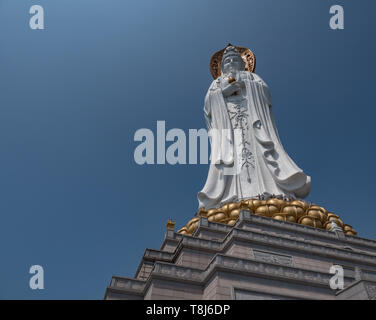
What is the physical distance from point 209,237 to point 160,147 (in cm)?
512

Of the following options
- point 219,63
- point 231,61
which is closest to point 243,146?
point 231,61

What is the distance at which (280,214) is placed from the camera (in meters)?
15.3

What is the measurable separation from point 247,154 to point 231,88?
17.0 ft

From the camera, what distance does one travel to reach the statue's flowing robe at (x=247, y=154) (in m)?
18.7

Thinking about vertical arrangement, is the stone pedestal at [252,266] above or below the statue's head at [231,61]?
below

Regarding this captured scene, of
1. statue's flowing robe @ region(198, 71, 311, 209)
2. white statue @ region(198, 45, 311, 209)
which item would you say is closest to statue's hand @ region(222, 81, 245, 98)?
white statue @ region(198, 45, 311, 209)

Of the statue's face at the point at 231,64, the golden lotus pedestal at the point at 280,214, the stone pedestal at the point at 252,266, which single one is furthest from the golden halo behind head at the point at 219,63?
the stone pedestal at the point at 252,266

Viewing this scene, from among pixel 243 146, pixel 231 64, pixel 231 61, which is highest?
pixel 231 61

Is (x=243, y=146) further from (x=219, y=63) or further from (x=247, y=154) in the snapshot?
(x=219, y=63)

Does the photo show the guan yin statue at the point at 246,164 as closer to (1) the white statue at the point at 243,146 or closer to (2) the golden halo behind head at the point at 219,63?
(1) the white statue at the point at 243,146

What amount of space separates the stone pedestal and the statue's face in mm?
13793
